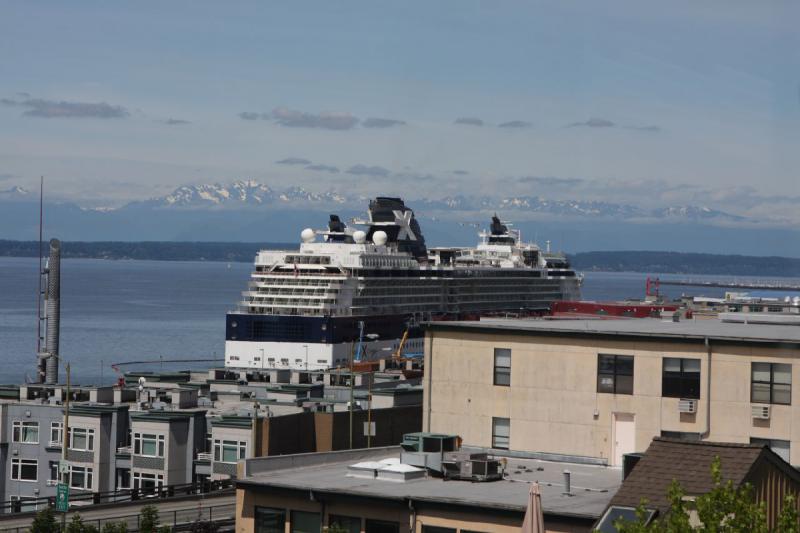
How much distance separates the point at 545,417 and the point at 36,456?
23771mm

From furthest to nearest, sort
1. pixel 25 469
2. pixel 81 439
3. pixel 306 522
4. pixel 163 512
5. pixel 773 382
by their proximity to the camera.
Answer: pixel 25 469 → pixel 81 439 → pixel 163 512 → pixel 773 382 → pixel 306 522

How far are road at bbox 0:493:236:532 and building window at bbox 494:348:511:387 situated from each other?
23.3 ft

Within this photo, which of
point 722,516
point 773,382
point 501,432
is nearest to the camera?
point 722,516

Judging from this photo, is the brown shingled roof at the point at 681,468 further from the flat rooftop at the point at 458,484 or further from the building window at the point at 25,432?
the building window at the point at 25,432

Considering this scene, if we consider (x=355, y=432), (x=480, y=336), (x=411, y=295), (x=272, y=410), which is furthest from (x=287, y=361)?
(x=480, y=336)

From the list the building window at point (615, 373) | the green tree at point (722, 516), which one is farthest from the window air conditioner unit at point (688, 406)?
the green tree at point (722, 516)

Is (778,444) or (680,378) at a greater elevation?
(680,378)

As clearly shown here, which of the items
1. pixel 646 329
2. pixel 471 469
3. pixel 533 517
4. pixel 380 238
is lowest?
pixel 471 469

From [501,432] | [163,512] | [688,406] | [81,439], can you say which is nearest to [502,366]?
[501,432]

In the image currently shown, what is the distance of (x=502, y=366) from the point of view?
86.4 feet

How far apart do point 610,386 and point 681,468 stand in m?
7.39

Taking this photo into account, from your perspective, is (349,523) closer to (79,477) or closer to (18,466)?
(79,477)

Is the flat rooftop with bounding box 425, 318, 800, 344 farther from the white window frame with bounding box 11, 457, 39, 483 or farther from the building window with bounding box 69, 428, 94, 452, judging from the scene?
the white window frame with bounding box 11, 457, 39, 483

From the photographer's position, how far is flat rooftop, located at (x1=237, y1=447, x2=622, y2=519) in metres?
20.5
